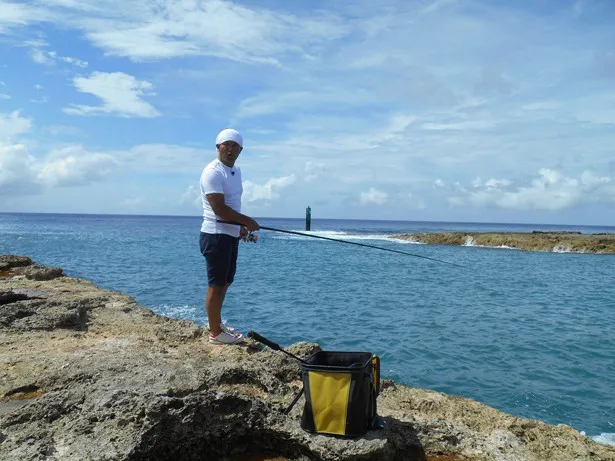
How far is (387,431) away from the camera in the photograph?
3.56 meters

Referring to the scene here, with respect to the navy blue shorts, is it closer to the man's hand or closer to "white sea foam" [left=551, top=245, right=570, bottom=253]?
the man's hand

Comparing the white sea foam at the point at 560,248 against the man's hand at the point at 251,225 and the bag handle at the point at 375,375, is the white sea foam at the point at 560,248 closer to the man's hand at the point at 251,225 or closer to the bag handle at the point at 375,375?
the man's hand at the point at 251,225

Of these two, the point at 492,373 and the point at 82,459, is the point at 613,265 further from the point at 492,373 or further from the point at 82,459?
the point at 82,459

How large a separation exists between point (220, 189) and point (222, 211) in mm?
220

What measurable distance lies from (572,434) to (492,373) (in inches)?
167

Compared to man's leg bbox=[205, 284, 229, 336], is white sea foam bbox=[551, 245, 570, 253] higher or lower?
lower

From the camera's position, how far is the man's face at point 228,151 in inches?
200

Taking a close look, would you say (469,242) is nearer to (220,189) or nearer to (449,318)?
(449,318)

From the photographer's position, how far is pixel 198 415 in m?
3.37

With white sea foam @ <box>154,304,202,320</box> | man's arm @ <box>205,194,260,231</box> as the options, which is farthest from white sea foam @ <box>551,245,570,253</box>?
man's arm @ <box>205,194,260,231</box>

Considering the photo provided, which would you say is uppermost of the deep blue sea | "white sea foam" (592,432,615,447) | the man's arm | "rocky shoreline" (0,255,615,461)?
the man's arm

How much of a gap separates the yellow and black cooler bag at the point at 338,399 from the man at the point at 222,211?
197cm

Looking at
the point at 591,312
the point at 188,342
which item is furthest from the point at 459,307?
the point at 188,342

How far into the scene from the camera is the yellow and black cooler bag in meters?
3.32
